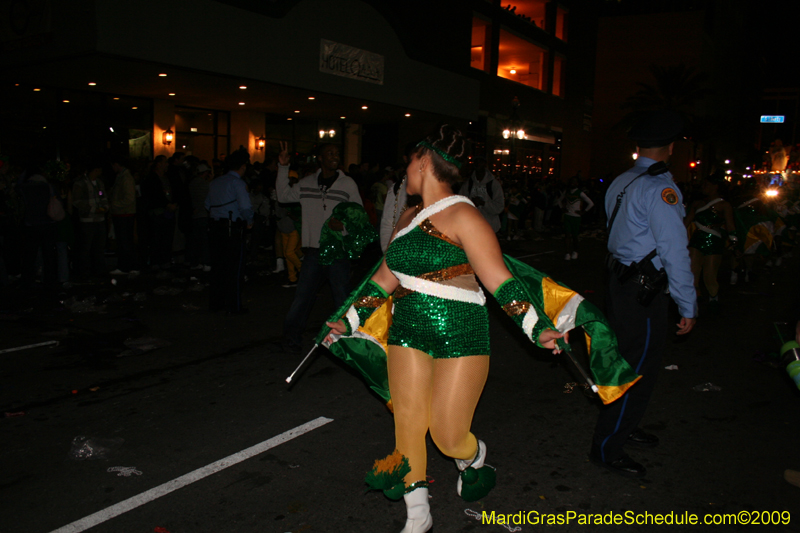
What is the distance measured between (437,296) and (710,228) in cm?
708

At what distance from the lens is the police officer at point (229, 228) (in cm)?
768

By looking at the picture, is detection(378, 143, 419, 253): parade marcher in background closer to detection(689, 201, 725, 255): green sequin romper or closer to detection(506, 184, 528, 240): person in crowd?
detection(689, 201, 725, 255): green sequin romper

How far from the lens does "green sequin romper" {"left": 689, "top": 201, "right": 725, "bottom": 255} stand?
331 inches

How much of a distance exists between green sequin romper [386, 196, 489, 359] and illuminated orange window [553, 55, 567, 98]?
35.2m

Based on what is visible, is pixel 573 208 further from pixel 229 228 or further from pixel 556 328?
pixel 556 328

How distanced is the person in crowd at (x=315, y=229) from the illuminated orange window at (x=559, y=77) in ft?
106

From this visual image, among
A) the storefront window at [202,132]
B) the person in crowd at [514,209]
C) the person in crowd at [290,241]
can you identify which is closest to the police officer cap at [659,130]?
the person in crowd at [290,241]

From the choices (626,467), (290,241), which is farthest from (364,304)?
(290,241)

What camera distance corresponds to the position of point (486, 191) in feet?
34.2

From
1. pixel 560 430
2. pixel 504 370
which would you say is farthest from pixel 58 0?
pixel 560 430

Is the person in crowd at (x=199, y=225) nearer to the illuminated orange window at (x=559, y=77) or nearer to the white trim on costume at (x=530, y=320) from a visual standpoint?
the white trim on costume at (x=530, y=320)

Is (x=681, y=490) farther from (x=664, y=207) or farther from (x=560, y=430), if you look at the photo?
(x=664, y=207)

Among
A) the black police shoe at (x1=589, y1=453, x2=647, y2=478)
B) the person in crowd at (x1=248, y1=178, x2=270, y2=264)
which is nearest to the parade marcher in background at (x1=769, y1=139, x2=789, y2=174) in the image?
the person in crowd at (x1=248, y1=178, x2=270, y2=264)

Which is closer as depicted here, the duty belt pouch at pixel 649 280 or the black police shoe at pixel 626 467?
the duty belt pouch at pixel 649 280
